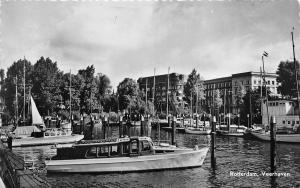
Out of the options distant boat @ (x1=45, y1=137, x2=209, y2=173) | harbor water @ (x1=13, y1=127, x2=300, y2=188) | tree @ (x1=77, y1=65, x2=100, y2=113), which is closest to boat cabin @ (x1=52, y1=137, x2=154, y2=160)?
distant boat @ (x1=45, y1=137, x2=209, y2=173)

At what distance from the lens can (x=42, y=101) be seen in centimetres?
9200

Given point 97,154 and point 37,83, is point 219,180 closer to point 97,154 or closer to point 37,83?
point 97,154

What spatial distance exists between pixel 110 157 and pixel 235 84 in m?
128

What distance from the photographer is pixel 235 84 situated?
493ft

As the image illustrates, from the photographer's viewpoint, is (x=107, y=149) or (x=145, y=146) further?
(x=145, y=146)

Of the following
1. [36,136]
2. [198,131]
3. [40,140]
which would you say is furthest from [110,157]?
[198,131]

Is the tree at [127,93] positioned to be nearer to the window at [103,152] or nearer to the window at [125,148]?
the window at [103,152]

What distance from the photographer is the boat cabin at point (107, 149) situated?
3087cm

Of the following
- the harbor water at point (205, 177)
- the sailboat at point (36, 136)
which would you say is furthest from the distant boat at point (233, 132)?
the sailboat at point (36, 136)

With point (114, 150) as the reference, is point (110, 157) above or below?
below

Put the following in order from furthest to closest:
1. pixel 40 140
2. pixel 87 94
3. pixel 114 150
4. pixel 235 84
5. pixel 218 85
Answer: pixel 218 85
pixel 235 84
pixel 87 94
pixel 40 140
pixel 114 150

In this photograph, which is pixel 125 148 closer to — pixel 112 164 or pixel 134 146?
pixel 134 146

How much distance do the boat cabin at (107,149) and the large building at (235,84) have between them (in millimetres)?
103734

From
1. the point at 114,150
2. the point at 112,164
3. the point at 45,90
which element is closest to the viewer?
the point at 112,164
